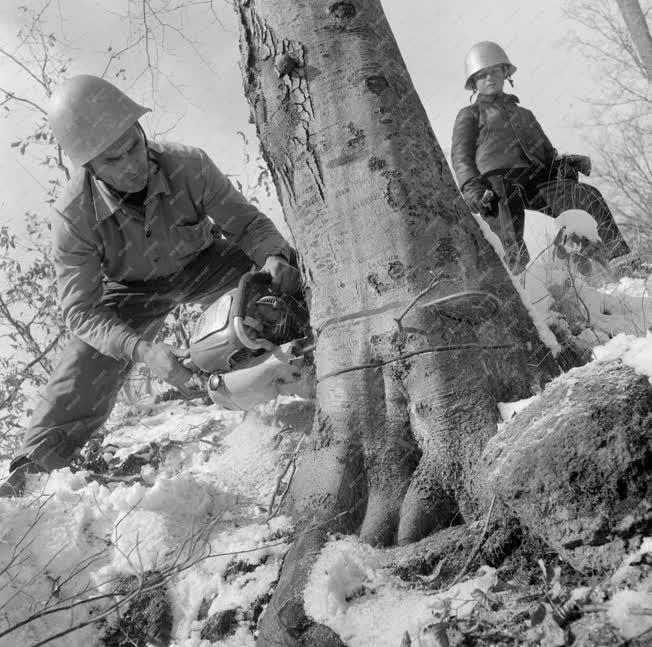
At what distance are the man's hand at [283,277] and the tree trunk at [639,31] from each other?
10.3m

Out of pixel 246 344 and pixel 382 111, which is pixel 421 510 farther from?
pixel 382 111

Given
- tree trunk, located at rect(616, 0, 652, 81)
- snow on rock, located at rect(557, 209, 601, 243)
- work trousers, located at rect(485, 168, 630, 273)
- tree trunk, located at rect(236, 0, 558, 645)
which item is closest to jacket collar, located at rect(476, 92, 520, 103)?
work trousers, located at rect(485, 168, 630, 273)

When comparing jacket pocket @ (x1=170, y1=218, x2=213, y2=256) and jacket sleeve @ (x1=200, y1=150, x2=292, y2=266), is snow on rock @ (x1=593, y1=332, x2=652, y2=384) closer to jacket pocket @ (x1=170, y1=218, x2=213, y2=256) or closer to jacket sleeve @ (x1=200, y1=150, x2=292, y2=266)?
jacket sleeve @ (x1=200, y1=150, x2=292, y2=266)

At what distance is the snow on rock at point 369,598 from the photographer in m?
1.12

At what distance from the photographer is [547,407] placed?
128cm

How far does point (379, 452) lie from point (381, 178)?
0.81 m

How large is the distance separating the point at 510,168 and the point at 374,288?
8.10 feet

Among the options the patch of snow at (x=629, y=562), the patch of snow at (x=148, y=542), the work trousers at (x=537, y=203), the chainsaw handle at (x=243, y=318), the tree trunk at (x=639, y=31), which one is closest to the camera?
the patch of snow at (x=629, y=562)

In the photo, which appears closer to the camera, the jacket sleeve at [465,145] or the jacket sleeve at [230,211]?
the jacket sleeve at [230,211]

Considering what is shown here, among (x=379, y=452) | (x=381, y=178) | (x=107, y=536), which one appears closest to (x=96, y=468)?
(x=107, y=536)

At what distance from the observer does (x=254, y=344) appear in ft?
7.08

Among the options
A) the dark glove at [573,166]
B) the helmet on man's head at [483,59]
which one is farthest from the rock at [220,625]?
the helmet on man's head at [483,59]

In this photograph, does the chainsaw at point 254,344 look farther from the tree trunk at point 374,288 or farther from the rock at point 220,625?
the rock at point 220,625

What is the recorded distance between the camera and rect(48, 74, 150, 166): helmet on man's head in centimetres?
248
